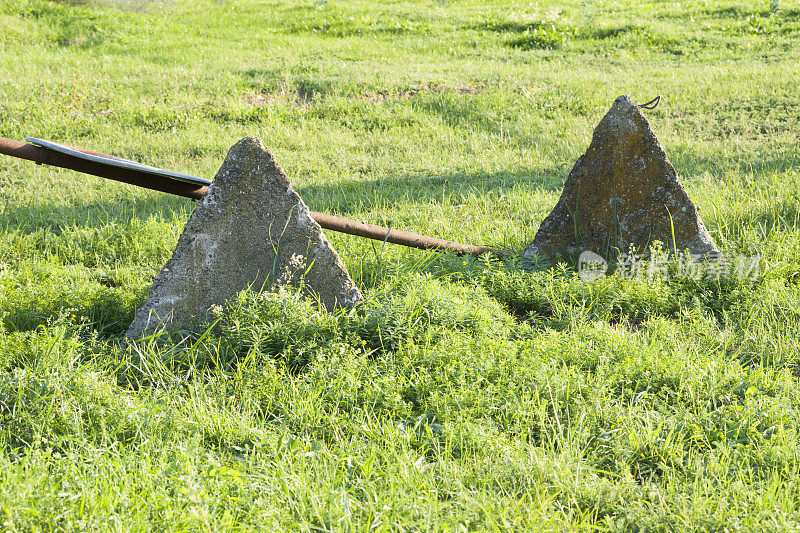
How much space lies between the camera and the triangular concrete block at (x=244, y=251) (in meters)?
3.36

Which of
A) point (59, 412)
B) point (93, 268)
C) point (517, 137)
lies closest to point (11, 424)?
point (59, 412)

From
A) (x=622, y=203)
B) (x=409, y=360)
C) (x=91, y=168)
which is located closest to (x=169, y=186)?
(x=91, y=168)

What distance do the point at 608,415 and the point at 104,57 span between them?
1101cm

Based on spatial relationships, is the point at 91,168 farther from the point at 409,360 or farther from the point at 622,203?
the point at 622,203

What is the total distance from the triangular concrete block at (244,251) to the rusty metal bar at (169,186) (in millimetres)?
264

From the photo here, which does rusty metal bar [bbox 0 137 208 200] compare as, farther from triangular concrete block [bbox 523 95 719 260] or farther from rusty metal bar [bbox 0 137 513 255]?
triangular concrete block [bbox 523 95 719 260]

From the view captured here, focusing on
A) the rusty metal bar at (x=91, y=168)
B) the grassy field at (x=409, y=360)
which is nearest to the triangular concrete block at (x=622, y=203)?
the grassy field at (x=409, y=360)

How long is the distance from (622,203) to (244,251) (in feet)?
8.25

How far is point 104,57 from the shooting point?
1087 cm

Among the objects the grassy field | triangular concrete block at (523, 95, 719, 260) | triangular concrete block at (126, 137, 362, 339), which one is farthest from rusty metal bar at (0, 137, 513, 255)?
triangular concrete block at (523, 95, 719, 260)

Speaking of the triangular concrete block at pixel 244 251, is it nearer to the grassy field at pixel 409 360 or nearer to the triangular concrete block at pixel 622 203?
the grassy field at pixel 409 360

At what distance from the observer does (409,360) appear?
122 inches

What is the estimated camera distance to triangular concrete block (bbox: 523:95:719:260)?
4.13 metres

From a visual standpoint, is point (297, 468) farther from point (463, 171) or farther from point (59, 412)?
point (463, 171)
